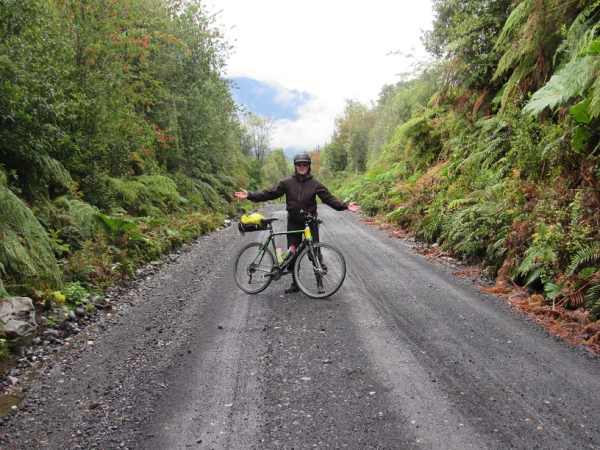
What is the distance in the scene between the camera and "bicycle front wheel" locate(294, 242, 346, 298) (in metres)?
6.64

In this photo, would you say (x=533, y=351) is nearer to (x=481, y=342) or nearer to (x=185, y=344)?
(x=481, y=342)

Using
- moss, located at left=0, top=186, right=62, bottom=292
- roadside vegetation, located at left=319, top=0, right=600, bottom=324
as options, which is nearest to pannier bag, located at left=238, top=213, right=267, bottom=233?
moss, located at left=0, top=186, right=62, bottom=292

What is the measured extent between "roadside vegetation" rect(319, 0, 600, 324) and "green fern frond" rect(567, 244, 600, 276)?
0.01 metres

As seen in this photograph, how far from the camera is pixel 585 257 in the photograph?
18.5 ft

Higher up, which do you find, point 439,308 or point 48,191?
point 48,191

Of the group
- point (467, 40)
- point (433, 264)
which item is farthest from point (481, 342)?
point (467, 40)

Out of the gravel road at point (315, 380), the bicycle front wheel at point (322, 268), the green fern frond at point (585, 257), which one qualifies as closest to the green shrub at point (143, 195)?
the gravel road at point (315, 380)

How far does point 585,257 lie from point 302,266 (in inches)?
151

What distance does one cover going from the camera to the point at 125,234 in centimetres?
943

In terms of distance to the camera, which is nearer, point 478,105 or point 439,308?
point 439,308

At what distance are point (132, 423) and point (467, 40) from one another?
40.3 ft

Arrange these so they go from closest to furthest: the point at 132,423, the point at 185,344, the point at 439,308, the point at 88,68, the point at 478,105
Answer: the point at 132,423, the point at 185,344, the point at 439,308, the point at 88,68, the point at 478,105

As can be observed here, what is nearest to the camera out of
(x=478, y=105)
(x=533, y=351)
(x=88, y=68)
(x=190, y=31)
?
(x=533, y=351)

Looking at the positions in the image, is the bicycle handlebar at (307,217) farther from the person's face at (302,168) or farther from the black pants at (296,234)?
the person's face at (302,168)
